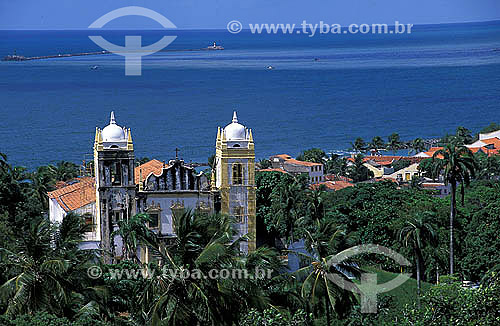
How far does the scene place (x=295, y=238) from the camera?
49094 mm

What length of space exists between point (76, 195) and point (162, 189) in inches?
239

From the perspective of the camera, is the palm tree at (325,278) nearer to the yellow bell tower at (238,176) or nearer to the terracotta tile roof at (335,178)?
the yellow bell tower at (238,176)

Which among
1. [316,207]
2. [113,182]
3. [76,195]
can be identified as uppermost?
[113,182]

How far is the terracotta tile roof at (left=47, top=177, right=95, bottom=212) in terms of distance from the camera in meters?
42.6

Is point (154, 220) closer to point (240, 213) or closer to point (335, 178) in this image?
point (240, 213)

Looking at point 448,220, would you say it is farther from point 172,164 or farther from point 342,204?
point 172,164

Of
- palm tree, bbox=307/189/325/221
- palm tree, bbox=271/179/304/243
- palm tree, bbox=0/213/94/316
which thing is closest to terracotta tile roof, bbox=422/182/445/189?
palm tree, bbox=271/179/304/243

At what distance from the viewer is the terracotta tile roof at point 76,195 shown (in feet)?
140

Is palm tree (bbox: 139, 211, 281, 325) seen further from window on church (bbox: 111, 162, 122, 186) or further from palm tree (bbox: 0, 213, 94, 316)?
window on church (bbox: 111, 162, 122, 186)

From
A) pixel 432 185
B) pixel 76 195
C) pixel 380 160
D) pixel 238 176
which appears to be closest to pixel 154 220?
pixel 238 176

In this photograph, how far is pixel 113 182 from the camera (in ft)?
132

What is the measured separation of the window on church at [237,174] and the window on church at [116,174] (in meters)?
5.11

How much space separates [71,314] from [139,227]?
850 centimetres

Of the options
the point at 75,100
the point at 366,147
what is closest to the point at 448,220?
the point at 366,147
